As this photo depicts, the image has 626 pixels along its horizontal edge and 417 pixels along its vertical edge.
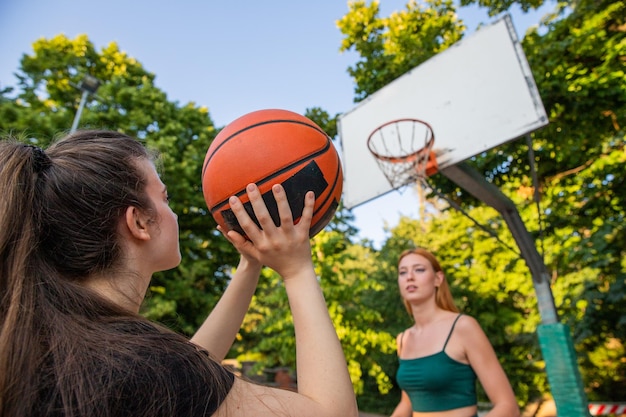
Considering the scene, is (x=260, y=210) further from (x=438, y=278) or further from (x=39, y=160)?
(x=438, y=278)

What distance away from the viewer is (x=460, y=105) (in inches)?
217

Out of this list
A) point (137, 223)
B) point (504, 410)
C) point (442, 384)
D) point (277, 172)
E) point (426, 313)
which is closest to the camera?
point (137, 223)

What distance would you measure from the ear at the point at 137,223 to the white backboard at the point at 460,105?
4.45 metres

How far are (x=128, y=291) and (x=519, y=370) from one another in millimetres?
14680

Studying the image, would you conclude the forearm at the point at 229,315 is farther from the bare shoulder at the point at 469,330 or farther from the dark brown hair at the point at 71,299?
the bare shoulder at the point at 469,330

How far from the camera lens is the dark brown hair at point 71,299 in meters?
0.85

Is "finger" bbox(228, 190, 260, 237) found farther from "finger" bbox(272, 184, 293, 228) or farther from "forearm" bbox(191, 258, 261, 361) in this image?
"forearm" bbox(191, 258, 261, 361)

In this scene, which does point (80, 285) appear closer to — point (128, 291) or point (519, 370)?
point (128, 291)

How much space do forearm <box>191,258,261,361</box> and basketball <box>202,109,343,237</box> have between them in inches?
11.3

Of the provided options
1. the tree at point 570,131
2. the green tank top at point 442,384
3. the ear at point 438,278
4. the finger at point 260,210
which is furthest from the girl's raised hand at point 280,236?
the tree at point 570,131

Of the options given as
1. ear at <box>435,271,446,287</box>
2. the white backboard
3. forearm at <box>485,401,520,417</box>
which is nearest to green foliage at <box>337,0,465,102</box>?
the white backboard

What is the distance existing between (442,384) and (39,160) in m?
2.62

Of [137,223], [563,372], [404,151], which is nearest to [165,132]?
[404,151]

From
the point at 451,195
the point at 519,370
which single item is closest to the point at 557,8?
the point at 451,195
